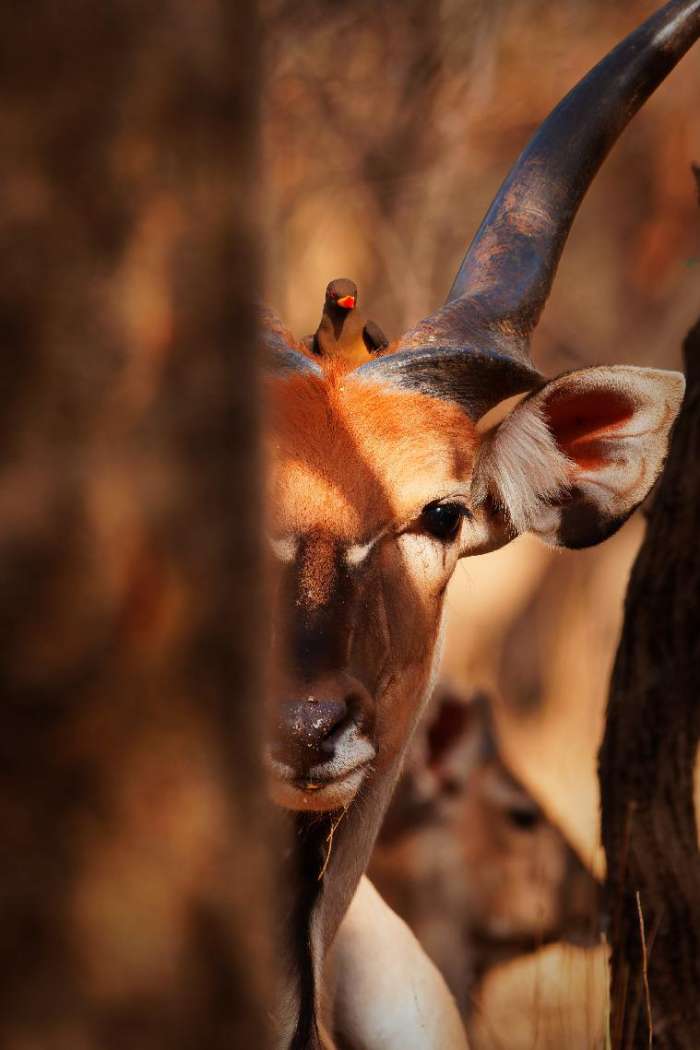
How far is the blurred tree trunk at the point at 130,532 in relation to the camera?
2.10 ft

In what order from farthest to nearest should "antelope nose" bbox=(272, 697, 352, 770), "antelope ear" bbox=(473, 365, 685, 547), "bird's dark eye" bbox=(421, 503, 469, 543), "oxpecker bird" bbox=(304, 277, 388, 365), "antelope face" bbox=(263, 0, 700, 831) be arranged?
"oxpecker bird" bbox=(304, 277, 388, 365) < "antelope ear" bbox=(473, 365, 685, 547) < "bird's dark eye" bbox=(421, 503, 469, 543) < "antelope face" bbox=(263, 0, 700, 831) < "antelope nose" bbox=(272, 697, 352, 770)

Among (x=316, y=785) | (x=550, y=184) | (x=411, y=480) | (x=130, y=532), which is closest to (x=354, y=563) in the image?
(x=411, y=480)

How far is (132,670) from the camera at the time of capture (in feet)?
2.23

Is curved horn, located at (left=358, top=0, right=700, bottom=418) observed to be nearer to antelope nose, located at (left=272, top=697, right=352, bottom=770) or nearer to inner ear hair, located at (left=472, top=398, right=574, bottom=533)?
inner ear hair, located at (left=472, top=398, right=574, bottom=533)

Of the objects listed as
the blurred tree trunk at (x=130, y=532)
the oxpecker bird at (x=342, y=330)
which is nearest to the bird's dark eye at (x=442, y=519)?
the oxpecker bird at (x=342, y=330)

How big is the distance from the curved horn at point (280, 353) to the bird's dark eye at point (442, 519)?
36 cm

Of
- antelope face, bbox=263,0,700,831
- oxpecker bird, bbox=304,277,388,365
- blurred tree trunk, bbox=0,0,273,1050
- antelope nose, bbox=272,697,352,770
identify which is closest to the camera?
blurred tree trunk, bbox=0,0,273,1050

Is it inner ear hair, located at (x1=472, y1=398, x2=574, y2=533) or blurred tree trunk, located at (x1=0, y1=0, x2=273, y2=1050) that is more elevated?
inner ear hair, located at (x1=472, y1=398, x2=574, y2=533)

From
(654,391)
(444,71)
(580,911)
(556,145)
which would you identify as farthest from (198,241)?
(444,71)

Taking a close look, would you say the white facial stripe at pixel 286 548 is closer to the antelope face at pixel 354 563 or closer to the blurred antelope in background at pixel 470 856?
the antelope face at pixel 354 563

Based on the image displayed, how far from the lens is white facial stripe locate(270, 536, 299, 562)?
251 cm

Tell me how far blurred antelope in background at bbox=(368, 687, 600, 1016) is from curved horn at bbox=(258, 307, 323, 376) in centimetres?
259

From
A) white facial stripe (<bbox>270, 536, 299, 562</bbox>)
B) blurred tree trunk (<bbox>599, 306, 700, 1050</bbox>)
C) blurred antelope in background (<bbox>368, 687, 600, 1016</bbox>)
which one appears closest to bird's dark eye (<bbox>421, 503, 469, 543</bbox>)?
white facial stripe (<bbox>270, 536, 299, 562</bbox>)

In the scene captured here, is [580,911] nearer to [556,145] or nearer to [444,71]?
[556,145]
